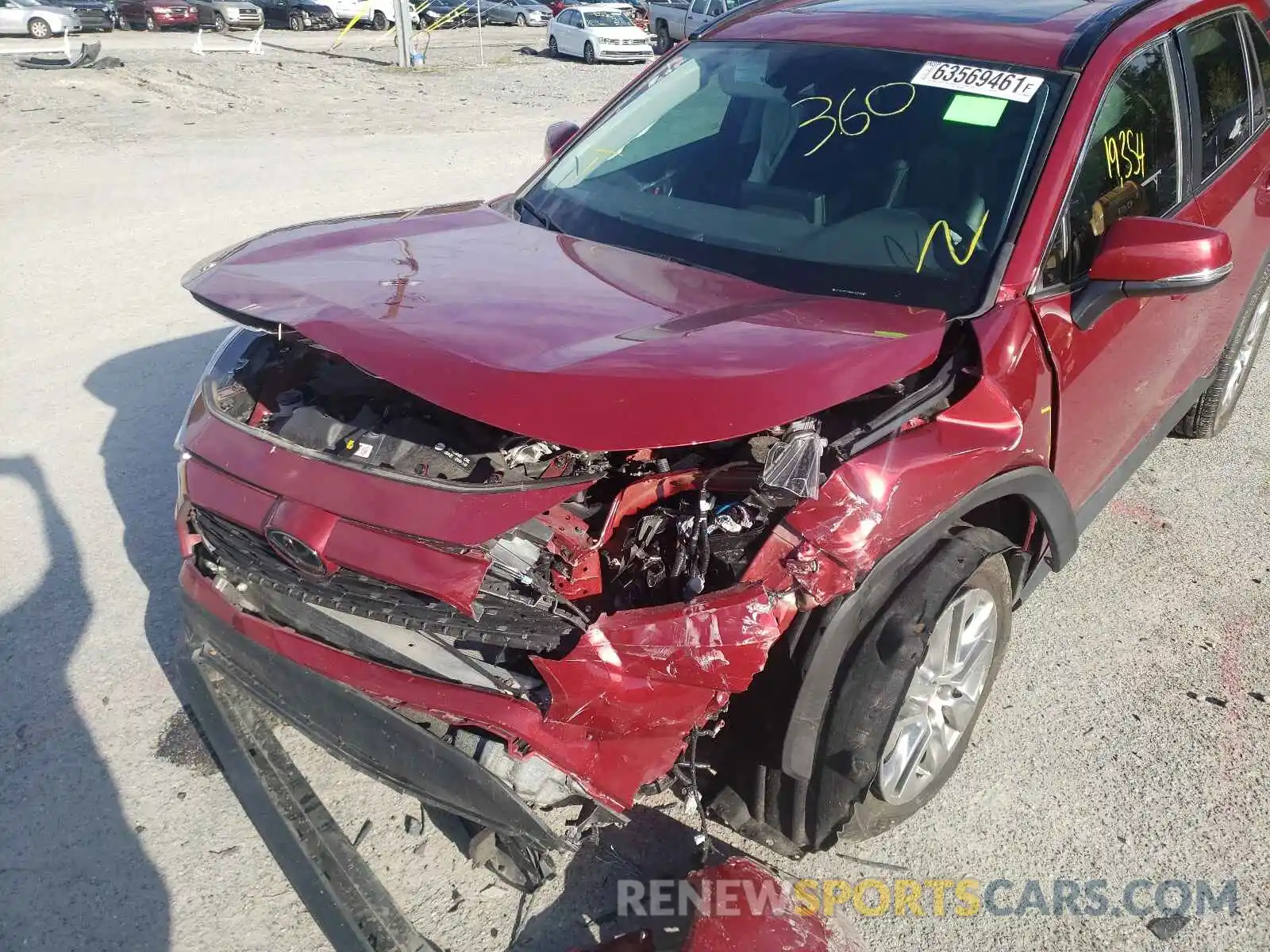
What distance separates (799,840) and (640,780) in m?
0.52

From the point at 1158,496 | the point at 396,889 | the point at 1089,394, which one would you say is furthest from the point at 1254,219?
the point at 396,889

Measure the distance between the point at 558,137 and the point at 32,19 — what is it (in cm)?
2574

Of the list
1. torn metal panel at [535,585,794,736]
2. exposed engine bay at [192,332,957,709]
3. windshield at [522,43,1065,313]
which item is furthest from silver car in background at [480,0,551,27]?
torn metal panel at [535,585,794,736]

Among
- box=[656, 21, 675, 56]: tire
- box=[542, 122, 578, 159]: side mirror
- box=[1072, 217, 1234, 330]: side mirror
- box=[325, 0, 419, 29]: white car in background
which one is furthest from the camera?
box=[325, 0, 419, 29]: white car in background

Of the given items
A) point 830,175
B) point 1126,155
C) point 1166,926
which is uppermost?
point 1126,155

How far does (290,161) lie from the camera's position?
10789 millimetres

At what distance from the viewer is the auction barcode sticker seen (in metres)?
2.86

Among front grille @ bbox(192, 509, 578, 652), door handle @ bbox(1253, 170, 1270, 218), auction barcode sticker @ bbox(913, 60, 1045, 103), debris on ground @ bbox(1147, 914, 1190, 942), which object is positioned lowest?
debris on ground @ bbox(1147, 914, 1190, 942)

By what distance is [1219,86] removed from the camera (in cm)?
363

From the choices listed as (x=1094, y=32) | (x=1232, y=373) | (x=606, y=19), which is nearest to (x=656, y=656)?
(x=1094, y=32)

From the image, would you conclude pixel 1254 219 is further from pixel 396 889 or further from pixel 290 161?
pixel 290 161

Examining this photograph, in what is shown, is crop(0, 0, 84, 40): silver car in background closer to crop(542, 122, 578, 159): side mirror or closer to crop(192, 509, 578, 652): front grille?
crop(542, 122, 578, 159): side mirror

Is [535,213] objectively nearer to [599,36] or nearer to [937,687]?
[937,687]

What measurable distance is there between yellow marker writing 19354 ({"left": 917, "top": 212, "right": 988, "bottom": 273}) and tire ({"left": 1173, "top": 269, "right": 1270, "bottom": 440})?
7.06ft
